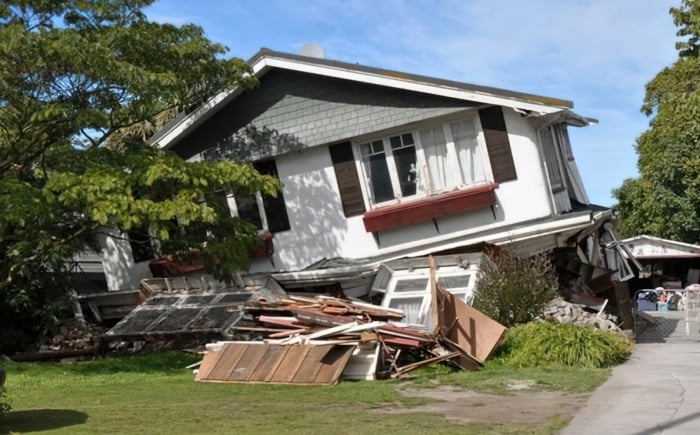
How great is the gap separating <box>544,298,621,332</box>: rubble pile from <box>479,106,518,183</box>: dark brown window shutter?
2.85m

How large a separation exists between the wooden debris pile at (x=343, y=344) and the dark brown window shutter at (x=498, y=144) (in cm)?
428

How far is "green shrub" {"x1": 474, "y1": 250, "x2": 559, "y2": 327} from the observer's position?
47.7ft

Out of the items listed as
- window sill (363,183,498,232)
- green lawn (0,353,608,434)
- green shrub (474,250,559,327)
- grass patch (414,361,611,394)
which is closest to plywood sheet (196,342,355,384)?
green lawn (0,353,608,434)

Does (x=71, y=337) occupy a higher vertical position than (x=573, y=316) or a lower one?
higher

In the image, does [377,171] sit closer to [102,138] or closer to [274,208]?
[274,208]

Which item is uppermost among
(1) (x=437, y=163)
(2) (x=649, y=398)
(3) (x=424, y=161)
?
(3) (x=424, y=161)

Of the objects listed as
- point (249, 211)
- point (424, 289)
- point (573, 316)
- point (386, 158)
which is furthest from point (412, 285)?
point (249, 211)

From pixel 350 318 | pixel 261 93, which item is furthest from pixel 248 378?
pixel 261 93

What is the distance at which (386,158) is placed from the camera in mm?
17703

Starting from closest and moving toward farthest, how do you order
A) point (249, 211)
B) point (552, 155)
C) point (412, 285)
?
point (412, 285)
point (552, 155)
point (249, 211)

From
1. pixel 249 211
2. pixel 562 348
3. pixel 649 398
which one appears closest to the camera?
pixel 649 398

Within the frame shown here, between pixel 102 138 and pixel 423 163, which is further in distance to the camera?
pixel 423 163

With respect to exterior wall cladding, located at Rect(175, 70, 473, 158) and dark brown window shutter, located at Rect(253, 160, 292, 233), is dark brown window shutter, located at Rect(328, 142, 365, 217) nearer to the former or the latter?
exterior wall cladding, located at Rect(175, 70, 473, 158)

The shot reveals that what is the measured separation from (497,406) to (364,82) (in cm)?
953
